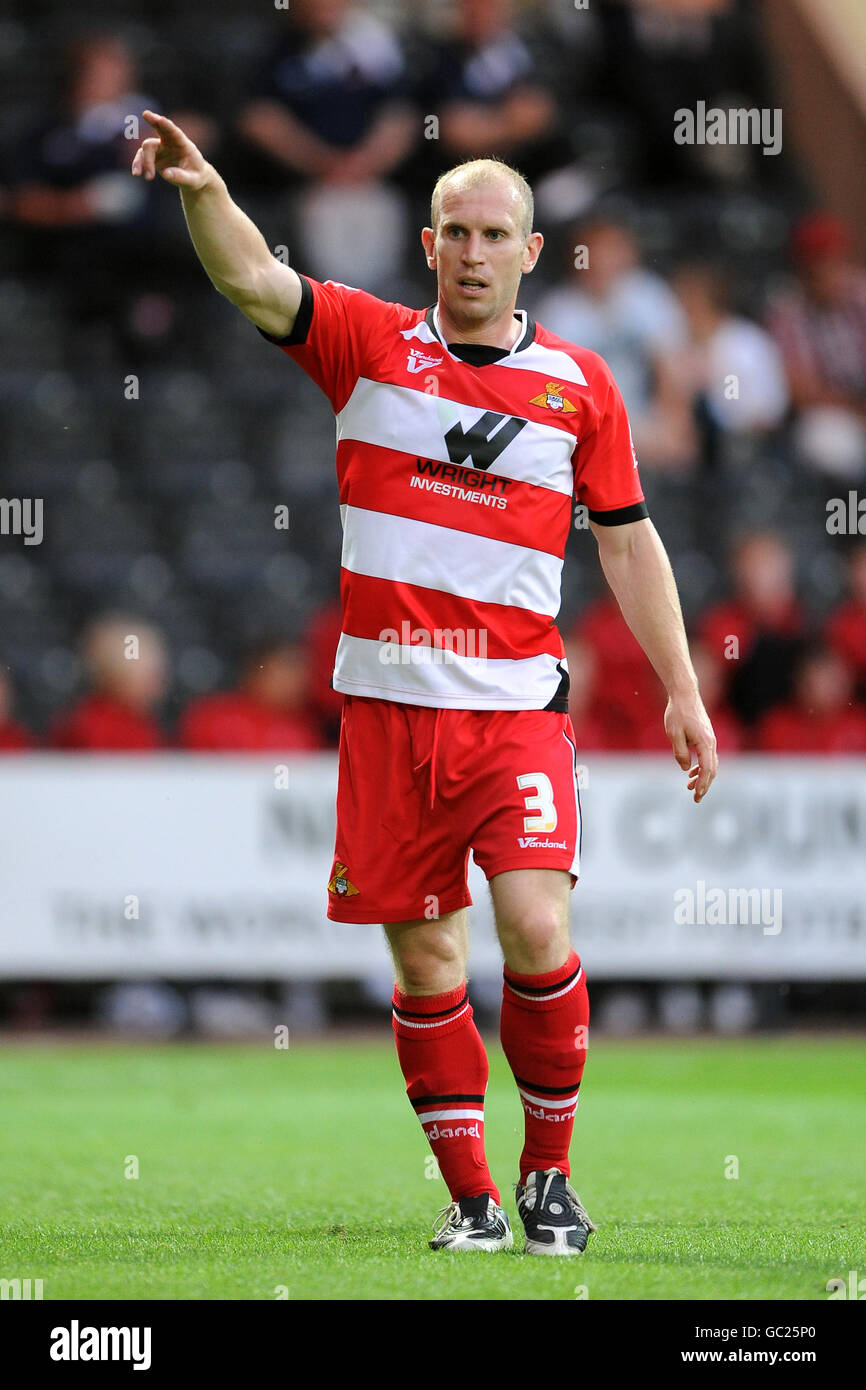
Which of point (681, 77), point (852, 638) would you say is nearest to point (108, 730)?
point (852, 638)

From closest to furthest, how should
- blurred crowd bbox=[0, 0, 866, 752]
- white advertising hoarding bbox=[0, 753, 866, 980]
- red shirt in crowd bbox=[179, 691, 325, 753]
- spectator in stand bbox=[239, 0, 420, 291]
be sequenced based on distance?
1. white advertising hoarding bbox=[0, 753, 866, 980]
2. red shirt in crowd bbox=[179, 691, 325, 753]
3. blurred crowd bbox=[0, 0, 866, 752]
4. spectator in stand bbox=[239, 0, 420, 291]

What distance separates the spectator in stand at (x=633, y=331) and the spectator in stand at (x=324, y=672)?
2.58m

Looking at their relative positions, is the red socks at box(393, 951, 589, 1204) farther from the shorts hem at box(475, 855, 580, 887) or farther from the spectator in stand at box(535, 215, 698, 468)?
Answer: the spectator in stand at box(535, 215, 698, 468)

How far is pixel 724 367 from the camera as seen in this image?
537 inches

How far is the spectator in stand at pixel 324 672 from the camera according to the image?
11.6m

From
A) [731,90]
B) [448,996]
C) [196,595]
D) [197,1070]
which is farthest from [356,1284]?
[731,90]

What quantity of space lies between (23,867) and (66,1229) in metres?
5.88

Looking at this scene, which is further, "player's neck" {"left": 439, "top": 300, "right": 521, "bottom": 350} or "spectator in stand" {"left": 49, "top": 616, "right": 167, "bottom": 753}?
"spectator in stand" {"left": 49, "top": 616, "right": 167, "bottom": 753}

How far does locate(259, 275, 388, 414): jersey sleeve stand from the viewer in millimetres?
4926

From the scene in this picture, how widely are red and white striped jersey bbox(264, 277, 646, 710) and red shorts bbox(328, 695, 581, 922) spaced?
2.6 inches

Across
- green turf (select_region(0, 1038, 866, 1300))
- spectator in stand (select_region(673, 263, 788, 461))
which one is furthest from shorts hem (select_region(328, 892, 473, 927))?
spectator in stand (select_region(673, 263, 788, 461))

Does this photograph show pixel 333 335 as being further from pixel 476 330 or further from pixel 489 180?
pixel 489 180

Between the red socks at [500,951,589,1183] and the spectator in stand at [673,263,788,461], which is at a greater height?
the spectator in stand at [673,263,788,461]

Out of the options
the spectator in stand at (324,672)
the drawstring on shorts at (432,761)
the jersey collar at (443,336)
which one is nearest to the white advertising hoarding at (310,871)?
the spectator in stand at (324,672)
